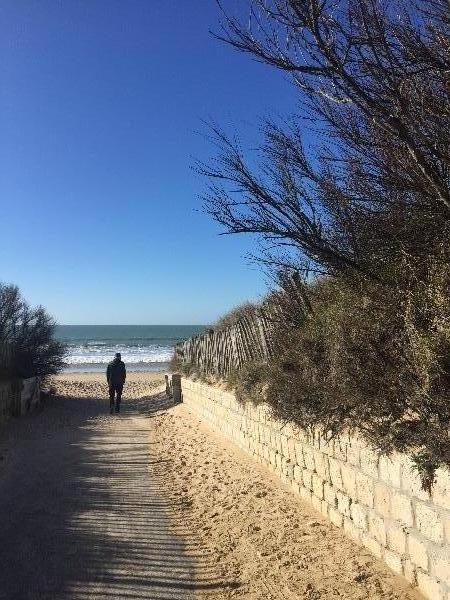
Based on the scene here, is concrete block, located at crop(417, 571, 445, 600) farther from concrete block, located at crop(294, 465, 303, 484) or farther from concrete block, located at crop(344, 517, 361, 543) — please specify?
concrete block, located at crop(294, 465, 303, 484)

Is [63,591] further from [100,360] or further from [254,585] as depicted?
[100,360]

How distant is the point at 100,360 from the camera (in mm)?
47938

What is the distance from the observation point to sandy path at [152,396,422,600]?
402 centimetres

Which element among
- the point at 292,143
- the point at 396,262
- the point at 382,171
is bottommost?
the point at 396,262

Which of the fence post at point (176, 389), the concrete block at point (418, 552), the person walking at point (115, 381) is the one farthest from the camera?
the fence post at point (176, 389)

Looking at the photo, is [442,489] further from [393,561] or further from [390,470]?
[393,561]

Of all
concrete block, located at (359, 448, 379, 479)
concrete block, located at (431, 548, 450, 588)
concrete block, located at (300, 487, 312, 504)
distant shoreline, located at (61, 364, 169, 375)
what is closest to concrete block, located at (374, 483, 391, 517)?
concrete block, located at (359, 448, 379, 479)

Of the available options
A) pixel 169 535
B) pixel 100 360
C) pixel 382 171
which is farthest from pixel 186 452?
pixel 100 360

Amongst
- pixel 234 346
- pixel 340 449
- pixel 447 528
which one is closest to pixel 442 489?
pixel 447 528

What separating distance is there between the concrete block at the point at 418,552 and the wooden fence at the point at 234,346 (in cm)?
467

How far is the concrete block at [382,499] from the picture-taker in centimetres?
414

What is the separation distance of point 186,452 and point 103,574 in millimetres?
4974

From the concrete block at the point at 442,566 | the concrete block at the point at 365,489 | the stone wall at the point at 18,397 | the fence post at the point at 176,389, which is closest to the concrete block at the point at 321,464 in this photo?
the concrete block at the point at 365,489

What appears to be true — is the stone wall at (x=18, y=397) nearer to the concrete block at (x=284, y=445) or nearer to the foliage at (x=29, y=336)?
the foliage at (x=29, y=336)
